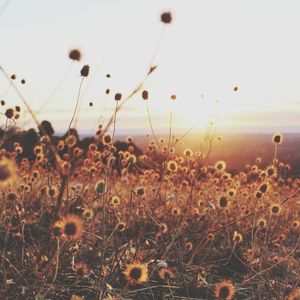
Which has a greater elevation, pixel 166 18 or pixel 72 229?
pixel 166 18

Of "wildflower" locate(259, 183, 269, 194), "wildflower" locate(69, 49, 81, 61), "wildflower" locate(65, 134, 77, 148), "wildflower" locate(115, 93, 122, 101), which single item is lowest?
"wildflower" locate(259, 183, 269, 194)

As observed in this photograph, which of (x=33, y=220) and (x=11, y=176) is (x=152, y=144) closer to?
(x=33, y=220)

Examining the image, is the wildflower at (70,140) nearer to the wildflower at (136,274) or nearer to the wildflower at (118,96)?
the wildflower at (118,96)

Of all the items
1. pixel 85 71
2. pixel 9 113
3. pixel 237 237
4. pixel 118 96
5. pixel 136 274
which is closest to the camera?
pixel 136 274

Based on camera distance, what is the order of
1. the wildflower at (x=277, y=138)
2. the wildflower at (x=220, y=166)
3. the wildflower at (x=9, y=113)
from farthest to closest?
the wildflower at (x=220, y=166) → the wildflower at (x=277, y=138) → the wildflower at (x=9, y=113)

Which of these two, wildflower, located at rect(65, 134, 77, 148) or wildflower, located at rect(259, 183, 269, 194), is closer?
wildflower, located at rect(65, 134, 77, 148)

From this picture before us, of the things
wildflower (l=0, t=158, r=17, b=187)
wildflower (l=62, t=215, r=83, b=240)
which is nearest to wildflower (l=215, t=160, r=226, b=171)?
wildflower (l=62, t=215, r=83, b=240)

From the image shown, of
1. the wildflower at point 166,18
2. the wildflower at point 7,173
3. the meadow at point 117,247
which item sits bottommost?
the meadow at point 117,247

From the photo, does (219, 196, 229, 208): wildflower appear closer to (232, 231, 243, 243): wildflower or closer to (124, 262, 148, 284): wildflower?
(232, 231, 243, 243): wildflower

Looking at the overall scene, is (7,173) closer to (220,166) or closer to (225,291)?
(225,291)

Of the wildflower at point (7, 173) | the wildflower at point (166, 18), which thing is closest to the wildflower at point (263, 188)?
the wildflower at point (166, 18)

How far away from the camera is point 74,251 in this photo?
3.46m

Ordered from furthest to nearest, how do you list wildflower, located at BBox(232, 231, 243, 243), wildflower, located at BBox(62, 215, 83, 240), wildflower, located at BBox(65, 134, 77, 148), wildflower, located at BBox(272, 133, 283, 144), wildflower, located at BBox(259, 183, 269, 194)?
wildflower, located at BBox(272, 133, 283, 144) → wildflower, located at BBox(232, 231, 243, 243) → wildflower, located at BBox(259, 183, 269, 194) → wildflower, located at BBox(65, 134, 77, 148) → wildflower, located at BBox(62, 215, 83, 240)

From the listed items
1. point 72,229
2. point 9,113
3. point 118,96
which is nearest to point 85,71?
point 118,96
